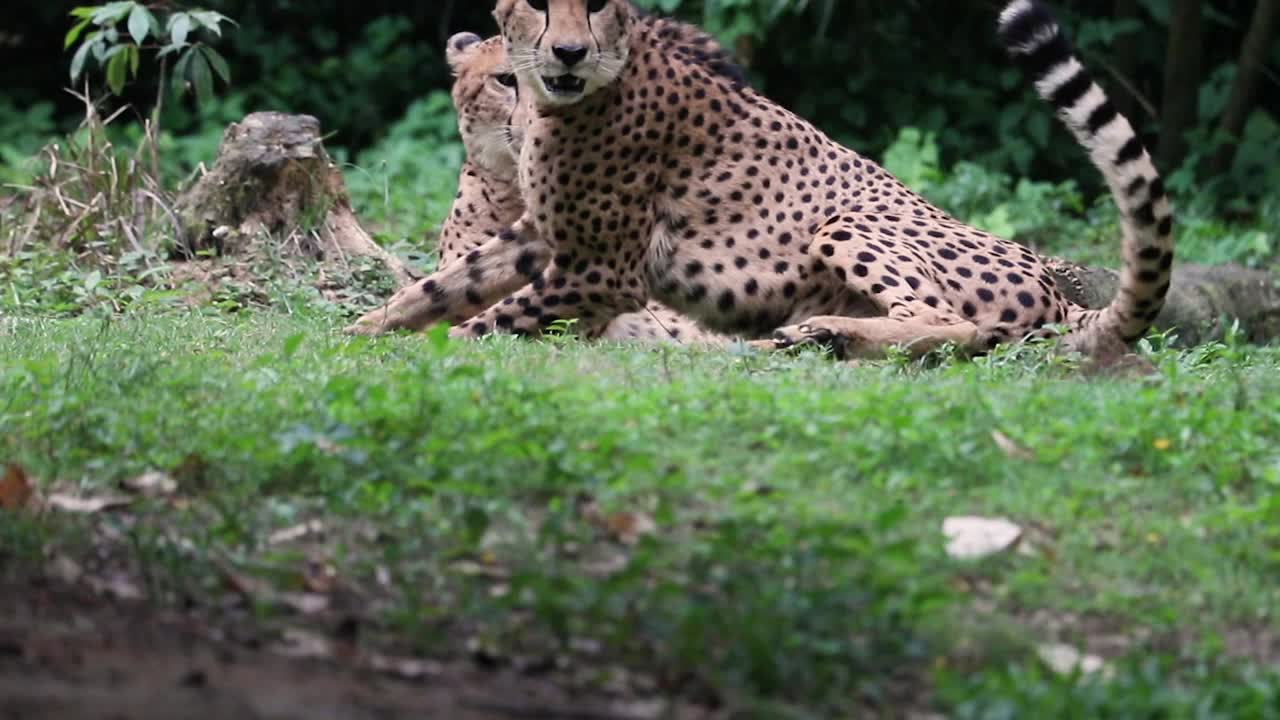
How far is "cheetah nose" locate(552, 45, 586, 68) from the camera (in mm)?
6047

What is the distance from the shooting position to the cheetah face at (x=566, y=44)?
6.07 metres

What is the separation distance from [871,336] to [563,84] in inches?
55.2

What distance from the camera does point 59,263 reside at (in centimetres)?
744

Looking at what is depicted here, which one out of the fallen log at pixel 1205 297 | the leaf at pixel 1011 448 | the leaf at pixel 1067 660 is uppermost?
the leaf at pixel 1011 448

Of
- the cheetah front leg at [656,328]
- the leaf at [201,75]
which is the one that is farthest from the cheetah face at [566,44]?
the leaf at [201,75]

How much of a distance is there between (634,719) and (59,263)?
528cm

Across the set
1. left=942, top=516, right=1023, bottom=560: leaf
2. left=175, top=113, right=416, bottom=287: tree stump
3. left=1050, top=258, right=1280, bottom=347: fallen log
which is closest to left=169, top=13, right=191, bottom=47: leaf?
left=175, top=113, right=416, bottom=287: tree stump

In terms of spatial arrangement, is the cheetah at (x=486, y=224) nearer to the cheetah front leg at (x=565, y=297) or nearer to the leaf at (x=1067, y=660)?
the cheetah front leg at (x=565, y=297)

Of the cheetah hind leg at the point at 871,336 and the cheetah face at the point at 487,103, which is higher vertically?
the cheetah face at the point at 487,103

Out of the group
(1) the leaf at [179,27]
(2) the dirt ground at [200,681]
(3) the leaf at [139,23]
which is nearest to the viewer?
(2) the dirt ground at [200,681]

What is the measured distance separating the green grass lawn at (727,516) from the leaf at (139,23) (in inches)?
114

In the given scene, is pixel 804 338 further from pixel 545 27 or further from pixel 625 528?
pixel 625 528

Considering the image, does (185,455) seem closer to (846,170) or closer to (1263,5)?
(846,170)

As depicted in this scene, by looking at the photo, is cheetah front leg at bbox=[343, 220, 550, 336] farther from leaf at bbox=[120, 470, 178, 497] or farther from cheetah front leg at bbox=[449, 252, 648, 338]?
leaf at bbox=[120, 470, 178, 497]
